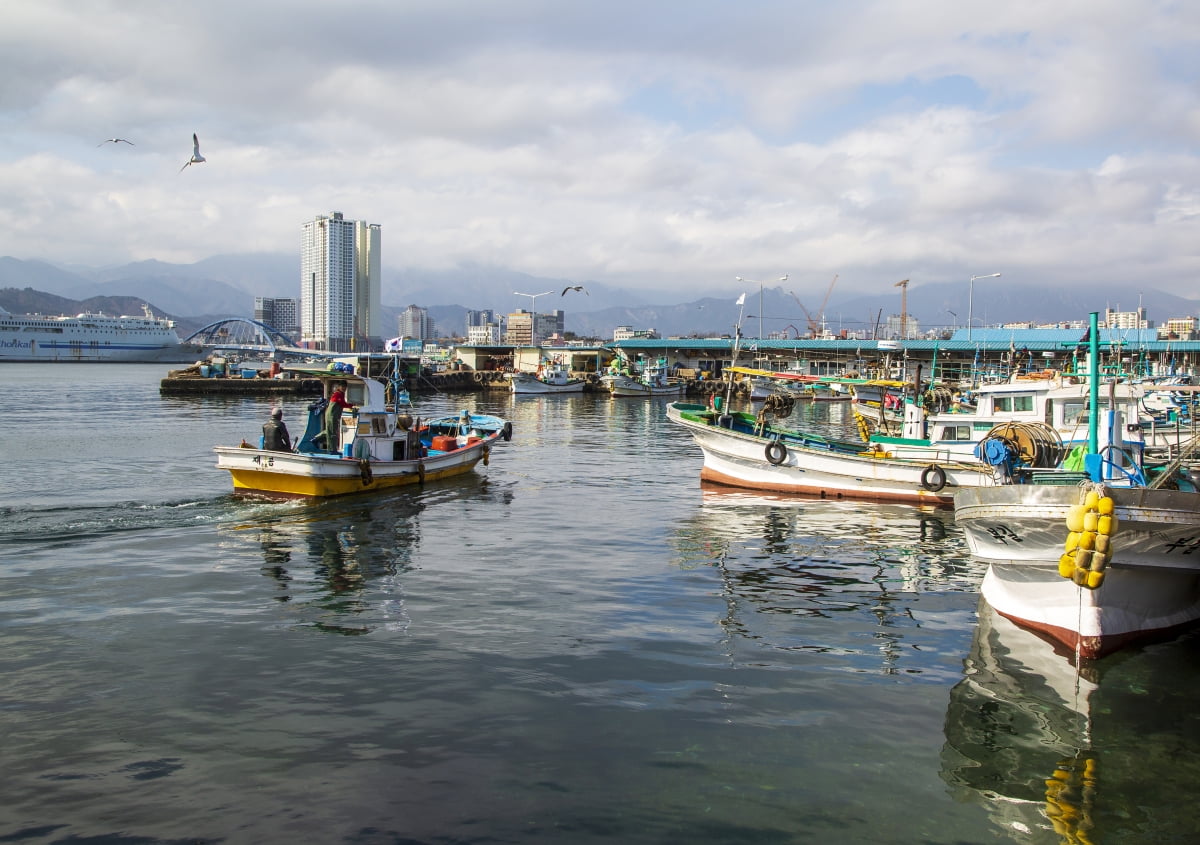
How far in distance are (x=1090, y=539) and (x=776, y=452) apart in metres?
17.0

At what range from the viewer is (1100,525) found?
1106 centimetres

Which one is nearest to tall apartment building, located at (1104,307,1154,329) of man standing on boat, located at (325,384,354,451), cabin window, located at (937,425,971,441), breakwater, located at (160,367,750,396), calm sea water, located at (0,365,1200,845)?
breakwater, located at (160,367,750,396)

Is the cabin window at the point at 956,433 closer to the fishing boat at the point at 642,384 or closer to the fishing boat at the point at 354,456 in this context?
the fishing boat at the point at 354,456

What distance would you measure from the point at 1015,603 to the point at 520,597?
807 cm

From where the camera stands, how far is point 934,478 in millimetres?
25906

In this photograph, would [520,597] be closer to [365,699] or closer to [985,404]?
[365,699]

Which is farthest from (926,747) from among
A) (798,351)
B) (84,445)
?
(798,351)

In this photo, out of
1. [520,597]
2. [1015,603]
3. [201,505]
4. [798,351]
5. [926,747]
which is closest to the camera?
[926,747]

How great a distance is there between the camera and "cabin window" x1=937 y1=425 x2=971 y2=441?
29.1 m

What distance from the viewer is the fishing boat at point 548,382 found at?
306 ft

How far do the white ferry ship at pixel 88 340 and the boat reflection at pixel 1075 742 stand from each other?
20724 centimetres

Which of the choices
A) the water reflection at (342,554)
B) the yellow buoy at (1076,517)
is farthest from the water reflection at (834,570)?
the water reflection at (342,554)

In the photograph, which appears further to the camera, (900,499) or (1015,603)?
(900,499)

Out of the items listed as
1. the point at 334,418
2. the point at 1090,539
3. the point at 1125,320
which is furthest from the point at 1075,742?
the point at 1125,320
